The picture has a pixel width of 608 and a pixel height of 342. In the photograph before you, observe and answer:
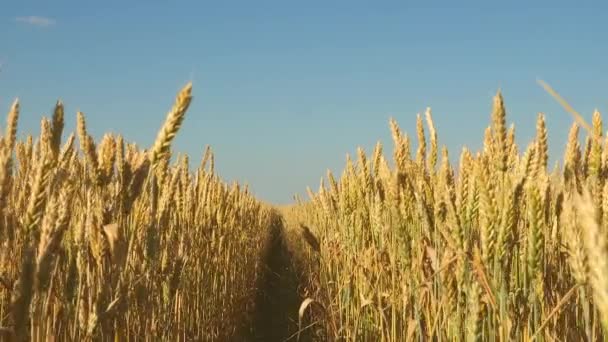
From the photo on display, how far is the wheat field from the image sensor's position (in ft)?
4.20

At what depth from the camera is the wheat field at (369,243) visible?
128 centimetres

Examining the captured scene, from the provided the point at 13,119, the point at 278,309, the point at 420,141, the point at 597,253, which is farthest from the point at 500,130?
the point at 278,309

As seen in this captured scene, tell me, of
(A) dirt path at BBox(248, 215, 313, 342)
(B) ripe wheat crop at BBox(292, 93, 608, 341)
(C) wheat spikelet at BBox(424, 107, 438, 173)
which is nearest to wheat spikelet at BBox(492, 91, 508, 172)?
(B) ripe wheat crop at BBox(292, 93, 608, 341)

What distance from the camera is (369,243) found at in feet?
10.3

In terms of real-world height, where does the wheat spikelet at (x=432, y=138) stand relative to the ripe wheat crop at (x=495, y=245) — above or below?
above

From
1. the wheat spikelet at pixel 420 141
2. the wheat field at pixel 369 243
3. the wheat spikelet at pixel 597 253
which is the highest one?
the wheat spikelet at pixel 420 141

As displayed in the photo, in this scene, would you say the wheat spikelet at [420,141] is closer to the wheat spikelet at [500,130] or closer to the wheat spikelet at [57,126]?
the wheat spikelet at [500,130]

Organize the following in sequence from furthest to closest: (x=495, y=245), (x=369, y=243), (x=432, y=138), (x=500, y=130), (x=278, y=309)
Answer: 1. (x=278, y=309)
2. (x=369, y=243)
3. (x=432, y=138)
4. (x=500, y=130)
5. (x=495, y=245)

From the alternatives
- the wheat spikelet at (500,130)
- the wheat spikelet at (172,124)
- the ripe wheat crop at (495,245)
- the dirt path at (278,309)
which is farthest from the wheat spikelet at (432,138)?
the dirt path at (278,309)

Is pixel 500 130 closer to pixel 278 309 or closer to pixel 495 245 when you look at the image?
pixel 495 245

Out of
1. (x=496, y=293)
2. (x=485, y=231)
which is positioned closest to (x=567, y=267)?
(x=496, y=293)

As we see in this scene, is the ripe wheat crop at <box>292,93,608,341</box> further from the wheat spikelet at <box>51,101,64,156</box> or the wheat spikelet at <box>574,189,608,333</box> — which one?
the wheat spikelet at <box>51,101,64,156</box>

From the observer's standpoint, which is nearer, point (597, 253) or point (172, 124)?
point (597, 253)

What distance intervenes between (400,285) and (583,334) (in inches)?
28.8
